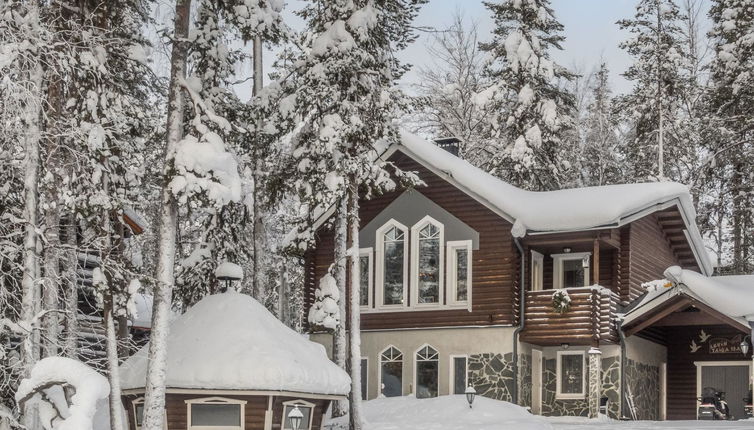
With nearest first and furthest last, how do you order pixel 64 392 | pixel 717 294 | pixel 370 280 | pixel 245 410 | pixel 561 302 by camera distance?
pixel 64 392 < pixel 245 410 < pixel 717 294 < pixel 561 302 < pixel 370 280

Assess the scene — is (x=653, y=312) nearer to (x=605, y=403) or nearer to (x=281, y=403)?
(x=605, y=403)

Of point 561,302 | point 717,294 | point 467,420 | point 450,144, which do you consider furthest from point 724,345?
point 450,144

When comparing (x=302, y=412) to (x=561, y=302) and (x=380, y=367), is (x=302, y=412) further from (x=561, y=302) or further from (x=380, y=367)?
(x=380, y=367)

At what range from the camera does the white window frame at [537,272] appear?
27.2m

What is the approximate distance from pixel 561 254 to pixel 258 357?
39.4 ft

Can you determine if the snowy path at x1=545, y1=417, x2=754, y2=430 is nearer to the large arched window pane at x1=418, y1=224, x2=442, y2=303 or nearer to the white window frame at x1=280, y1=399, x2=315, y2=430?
the large arched window pane at x1=418, y1=224, x2=442, y2=303

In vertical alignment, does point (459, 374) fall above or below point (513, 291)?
below

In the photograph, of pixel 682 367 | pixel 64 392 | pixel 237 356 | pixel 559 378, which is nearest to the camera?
pixel 64 392

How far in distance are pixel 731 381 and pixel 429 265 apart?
27.7ft

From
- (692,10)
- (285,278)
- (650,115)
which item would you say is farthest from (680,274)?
(285,278)

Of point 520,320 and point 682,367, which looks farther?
point 682,367

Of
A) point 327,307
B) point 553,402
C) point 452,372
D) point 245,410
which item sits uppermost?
point 327,307

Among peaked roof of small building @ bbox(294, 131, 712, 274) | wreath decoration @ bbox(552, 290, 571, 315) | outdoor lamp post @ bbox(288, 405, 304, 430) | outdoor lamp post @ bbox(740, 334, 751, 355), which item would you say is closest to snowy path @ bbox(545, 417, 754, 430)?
outdoor lamp post @ bbox(740, 334, 751, 355)

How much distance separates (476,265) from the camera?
26.9m
